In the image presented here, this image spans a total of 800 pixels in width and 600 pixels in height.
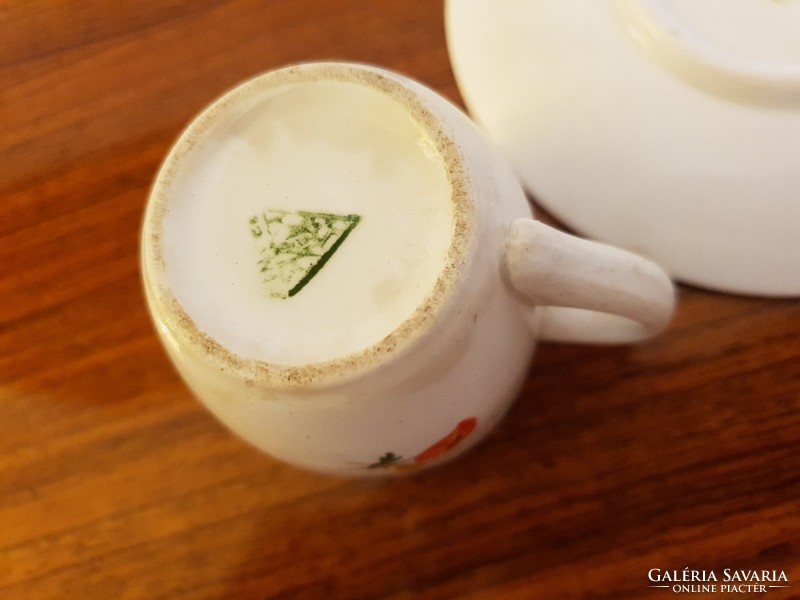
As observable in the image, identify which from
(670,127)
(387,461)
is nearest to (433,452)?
(387,461)

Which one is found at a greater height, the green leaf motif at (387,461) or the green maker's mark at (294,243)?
the green maker's mark at (294,243)

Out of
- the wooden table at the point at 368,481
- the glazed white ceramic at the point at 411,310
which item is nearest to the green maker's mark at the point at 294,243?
the glazed white ceramic at the point at 411,310

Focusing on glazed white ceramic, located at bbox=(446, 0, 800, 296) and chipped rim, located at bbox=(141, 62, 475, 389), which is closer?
chipped rim, located at bbox=(141, 62, 475, 389)

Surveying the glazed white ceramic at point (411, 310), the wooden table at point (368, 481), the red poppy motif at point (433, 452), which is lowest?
the wooden table at point (368, 481)

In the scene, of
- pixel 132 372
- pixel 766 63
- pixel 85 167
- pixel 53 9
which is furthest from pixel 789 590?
pixel 53 9

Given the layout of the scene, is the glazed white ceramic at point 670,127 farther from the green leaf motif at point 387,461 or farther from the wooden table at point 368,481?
the green leaf motif at point 387,461

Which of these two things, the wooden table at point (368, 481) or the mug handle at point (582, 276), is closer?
the mug handle at point (582, 276)

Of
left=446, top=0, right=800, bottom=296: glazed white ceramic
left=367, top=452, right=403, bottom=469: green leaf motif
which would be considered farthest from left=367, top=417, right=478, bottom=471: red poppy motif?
left=446, top=0, right=800, bottom=296: glazed white ceramic

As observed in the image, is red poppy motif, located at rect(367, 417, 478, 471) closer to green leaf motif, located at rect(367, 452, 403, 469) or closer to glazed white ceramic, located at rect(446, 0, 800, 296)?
green leaf motif, located at rect(367, 452, 403, 469)
